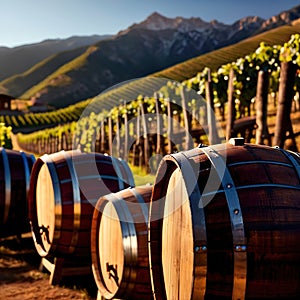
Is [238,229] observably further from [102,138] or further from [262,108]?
[102,138]

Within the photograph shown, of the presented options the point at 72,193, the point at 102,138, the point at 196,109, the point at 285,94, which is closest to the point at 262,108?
the point at 285,94

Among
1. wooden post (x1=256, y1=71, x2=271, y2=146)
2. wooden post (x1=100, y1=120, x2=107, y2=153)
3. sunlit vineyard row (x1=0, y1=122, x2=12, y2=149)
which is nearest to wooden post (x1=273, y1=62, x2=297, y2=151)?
wooden post (x1=256, y1=71, x2=271, y2=146)

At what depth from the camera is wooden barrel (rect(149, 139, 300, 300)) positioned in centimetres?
274

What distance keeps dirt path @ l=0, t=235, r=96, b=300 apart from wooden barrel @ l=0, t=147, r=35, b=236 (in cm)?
50

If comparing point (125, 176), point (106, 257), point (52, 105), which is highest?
point (52, 105)

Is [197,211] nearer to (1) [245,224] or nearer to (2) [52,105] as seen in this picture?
(1) [245,224]

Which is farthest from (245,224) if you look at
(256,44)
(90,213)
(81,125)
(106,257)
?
(256,44)

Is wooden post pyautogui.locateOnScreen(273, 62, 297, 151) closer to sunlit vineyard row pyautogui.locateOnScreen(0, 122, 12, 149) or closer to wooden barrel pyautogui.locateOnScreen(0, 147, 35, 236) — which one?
wooden barrel pyautogui.locateOnScreen(0, 147, 35, 236)

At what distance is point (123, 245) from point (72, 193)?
154 centimetres

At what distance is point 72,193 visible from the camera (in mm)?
5492

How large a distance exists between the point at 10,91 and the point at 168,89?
181933 millimetres

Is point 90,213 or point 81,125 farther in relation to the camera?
point 81,125

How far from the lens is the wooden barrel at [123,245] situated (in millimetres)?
4148

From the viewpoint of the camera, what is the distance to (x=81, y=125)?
97.6 feet
